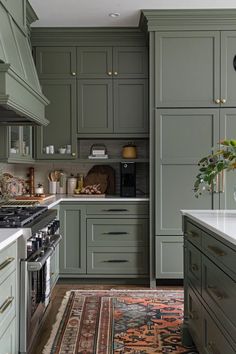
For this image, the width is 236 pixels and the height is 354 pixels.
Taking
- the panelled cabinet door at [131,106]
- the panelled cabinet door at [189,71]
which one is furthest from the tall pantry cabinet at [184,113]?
the panelled cabinet door at [131,106]

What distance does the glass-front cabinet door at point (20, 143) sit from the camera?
4.03 meters

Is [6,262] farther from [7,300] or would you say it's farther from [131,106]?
[131,106]

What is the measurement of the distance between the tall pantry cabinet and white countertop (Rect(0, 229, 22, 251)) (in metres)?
2.29

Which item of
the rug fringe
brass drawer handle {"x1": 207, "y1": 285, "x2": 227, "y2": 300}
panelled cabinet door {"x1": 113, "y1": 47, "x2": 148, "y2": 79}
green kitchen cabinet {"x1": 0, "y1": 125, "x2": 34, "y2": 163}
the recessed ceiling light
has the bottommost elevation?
the rug fringe

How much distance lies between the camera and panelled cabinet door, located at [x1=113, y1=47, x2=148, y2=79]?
4.80m

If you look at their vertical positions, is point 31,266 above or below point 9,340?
above

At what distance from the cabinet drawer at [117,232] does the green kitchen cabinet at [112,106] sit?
0.97 metres

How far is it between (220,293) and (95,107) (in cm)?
314

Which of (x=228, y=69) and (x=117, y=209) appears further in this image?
(x=117, y=209)

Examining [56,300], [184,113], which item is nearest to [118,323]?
[56,300]

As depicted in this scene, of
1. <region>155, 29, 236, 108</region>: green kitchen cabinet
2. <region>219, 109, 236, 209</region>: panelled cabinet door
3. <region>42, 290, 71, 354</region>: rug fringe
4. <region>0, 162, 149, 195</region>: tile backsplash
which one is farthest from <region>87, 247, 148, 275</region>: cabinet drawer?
<region>155, 29, 236, 108</region>: green kitchen cabinet

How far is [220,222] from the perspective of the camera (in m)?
2.37

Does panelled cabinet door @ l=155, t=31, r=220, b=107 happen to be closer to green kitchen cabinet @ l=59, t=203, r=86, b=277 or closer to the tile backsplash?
the tile backsplash

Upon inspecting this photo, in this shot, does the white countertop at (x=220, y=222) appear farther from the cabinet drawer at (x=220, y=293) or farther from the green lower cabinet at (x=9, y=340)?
the green lower cabinet at (x=9, y=340)
